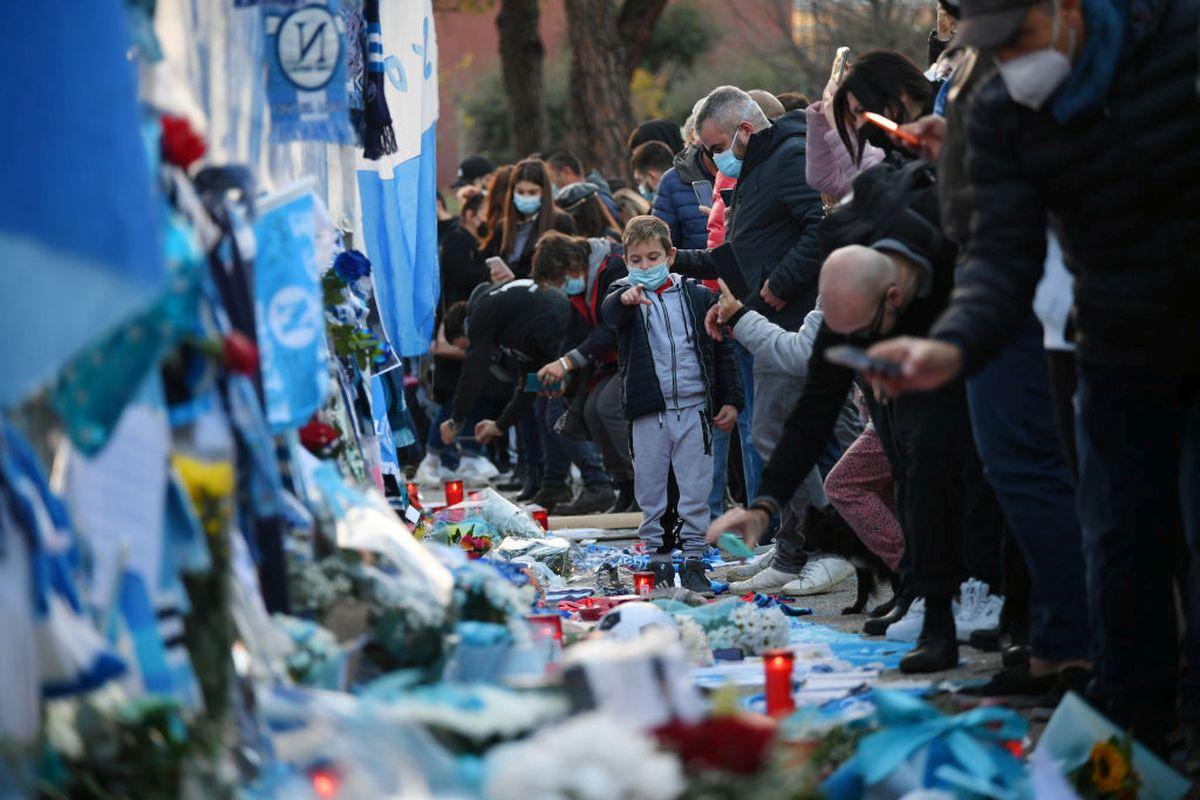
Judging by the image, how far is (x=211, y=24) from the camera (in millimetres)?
4621

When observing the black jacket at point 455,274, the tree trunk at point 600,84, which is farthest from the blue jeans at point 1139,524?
the tree trunk at point 600,84

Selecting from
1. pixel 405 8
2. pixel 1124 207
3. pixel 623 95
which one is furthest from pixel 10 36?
pixel 623 95

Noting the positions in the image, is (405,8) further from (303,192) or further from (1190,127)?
(1190,127)

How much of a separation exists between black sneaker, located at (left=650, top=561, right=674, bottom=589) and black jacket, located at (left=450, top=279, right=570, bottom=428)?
3354 millimetres

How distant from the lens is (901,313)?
567cm

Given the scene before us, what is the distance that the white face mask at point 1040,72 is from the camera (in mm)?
4246

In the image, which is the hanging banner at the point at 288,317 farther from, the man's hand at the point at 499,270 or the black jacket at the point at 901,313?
the man's hand at the point at 499,270

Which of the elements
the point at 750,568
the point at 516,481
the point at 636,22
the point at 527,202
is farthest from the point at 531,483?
the point at 636,22

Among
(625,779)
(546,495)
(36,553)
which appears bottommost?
(546,495)

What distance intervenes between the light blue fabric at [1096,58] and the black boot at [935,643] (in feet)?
7.22

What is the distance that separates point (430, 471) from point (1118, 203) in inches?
417

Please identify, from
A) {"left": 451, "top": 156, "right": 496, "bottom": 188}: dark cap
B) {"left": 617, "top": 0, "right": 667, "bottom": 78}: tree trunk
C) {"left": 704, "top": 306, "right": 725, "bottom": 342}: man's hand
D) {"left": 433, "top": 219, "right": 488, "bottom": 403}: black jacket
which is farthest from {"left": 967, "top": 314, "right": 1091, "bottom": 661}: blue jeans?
{"left": 617, "top": 0, "right": 667, "bottom": 78}: tree trunk

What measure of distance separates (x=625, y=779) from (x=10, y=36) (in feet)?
5.20

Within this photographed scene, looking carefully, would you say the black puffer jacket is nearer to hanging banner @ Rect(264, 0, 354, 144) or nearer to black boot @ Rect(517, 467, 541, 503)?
hanging banner @ Rect(264, 0, 354, 144)
